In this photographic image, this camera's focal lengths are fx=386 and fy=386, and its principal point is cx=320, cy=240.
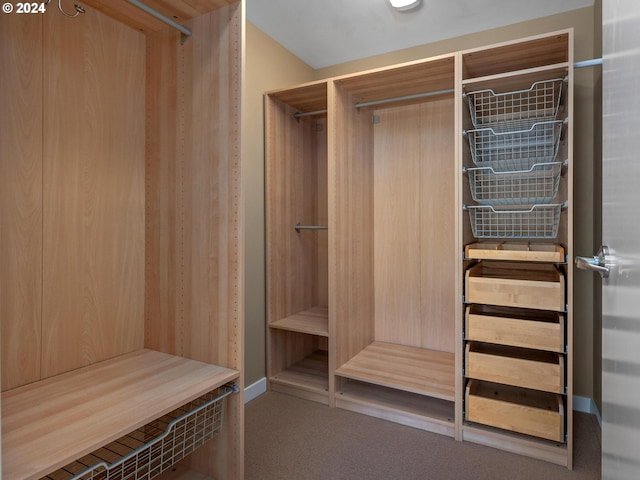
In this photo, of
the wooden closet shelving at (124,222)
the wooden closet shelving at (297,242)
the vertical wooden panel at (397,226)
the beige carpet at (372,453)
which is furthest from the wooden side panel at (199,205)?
the vertical wooden panel at (397,226)

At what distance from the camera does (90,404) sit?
51.4 inches

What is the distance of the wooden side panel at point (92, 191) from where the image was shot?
5.07ft

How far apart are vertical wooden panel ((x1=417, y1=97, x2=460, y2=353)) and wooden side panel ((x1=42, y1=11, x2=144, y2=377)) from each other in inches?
75.2

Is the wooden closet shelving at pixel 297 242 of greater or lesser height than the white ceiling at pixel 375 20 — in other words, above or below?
below

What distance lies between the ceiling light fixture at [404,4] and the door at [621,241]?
166 cm

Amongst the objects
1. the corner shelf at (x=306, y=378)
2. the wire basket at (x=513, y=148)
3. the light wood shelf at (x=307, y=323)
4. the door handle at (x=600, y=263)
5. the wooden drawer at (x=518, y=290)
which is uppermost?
the wire basket at (x=513, y=148)

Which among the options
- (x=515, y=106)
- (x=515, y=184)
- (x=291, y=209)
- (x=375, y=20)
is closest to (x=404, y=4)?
(x=375, y=20)

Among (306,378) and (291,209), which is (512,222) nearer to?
(291,209)

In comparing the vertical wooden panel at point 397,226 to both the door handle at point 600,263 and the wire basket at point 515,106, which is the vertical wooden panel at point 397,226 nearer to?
the wire basket at point 515,106

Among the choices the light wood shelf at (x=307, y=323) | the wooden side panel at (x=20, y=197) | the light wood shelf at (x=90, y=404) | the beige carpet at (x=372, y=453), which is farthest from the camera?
the light wood shelf at (x=307, y=323)

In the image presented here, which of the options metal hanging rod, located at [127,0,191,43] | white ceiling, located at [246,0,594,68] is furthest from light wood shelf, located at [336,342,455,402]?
white ceiling, located at [246,0,594,68]

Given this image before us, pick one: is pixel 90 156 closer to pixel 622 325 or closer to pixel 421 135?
pixel 622 325

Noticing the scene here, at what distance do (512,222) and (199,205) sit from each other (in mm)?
1932

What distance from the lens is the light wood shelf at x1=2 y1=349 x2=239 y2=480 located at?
1026mm
